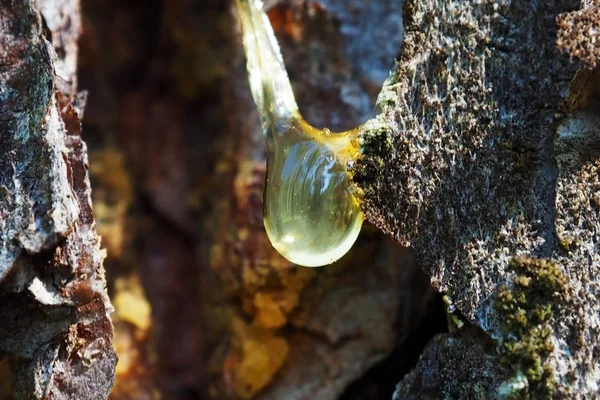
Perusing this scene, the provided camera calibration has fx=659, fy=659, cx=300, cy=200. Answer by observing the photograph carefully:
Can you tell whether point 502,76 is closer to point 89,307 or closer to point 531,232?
point 531,232

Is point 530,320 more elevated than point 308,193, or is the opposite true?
point 308,193

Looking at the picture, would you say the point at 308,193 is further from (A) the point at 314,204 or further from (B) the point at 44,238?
(B) the point at 44,238

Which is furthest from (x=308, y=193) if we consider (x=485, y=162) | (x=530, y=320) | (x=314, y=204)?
(x=530, y=320)

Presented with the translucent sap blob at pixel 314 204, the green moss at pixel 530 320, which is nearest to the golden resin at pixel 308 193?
the translucent sap blob at pixel 314 204

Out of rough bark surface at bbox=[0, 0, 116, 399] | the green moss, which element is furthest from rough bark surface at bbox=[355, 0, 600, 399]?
rough bark surface at bbox=[0, 0, 116, 399]

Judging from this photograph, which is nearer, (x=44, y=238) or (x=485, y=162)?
(x=44, y=238)

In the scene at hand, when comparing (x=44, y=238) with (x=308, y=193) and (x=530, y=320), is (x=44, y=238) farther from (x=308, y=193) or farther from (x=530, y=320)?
(x=530, y=320)

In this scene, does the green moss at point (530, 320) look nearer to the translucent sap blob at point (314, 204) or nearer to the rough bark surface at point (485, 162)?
the rough bark surface at point (485, 162)
